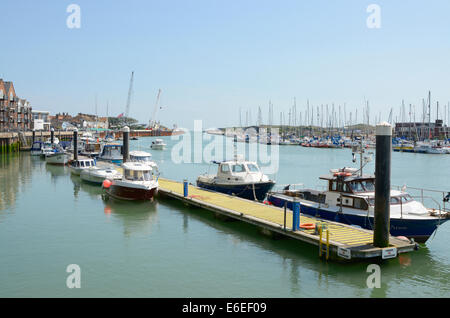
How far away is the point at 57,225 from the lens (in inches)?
965

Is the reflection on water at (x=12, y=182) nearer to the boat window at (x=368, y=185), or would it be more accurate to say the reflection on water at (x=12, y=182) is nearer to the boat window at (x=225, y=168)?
the boat window at (x=225, y=168)

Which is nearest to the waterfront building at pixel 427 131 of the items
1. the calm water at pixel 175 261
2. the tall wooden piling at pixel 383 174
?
the calm water at pixel 175 261

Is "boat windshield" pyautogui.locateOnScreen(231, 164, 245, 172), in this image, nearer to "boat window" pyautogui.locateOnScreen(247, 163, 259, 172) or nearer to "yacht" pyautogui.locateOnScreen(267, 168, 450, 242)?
"boat window" pyautogui.locateOnScreen(247, 163, 259, 172)

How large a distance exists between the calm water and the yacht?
1.32 meters

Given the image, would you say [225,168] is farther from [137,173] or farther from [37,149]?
[37,149]

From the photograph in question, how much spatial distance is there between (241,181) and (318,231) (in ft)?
42.6

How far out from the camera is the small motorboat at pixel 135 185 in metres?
31.1

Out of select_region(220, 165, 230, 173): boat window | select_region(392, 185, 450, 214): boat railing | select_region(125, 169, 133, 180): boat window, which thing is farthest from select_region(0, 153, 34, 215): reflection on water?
select_region(392, 185, 450, 214): boat railing

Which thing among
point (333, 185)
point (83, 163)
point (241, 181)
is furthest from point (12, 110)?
point (333, 185)

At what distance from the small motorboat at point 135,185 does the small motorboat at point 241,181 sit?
4684 millimetres
